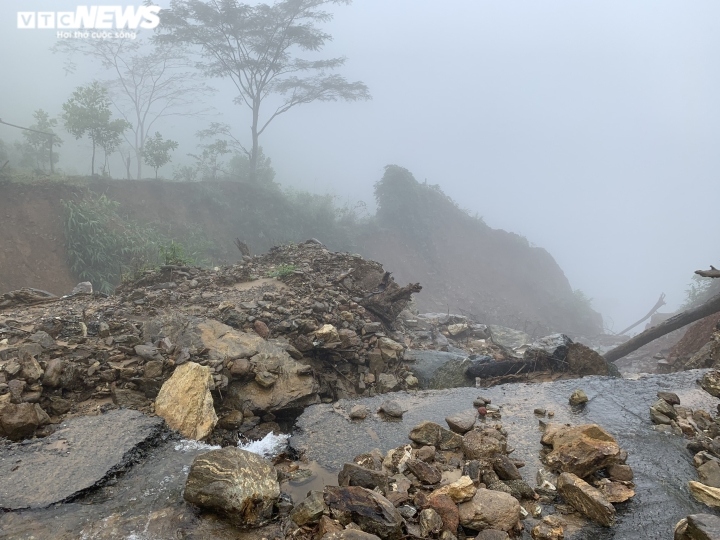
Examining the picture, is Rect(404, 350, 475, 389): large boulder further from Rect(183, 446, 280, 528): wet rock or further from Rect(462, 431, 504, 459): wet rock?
Rect(183, 446, 280, 528): wet rock

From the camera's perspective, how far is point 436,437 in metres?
3.14

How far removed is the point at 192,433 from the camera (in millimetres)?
3355

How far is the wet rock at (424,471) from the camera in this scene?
2566 millimetres

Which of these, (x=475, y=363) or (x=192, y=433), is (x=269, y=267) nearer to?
(x=475, y=363)

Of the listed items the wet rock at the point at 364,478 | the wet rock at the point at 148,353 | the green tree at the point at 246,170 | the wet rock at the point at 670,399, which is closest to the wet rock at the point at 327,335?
the wet rock at the point at 148,353

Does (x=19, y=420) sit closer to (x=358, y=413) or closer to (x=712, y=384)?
(x=358, y=413)

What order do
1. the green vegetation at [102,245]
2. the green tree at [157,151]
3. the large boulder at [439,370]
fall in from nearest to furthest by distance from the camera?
the large boulder at [439,370] < the green vegetation at [102,245] < the green tree at [157,151]

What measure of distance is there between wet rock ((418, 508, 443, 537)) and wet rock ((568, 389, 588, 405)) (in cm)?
266

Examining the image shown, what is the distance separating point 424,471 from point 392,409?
45.9 inches

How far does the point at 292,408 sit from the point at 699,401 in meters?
4.35

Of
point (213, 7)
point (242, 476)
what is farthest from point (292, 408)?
point (213, 7)

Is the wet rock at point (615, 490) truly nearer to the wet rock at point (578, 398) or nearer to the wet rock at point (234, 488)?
the wet rock at point (578, 398)

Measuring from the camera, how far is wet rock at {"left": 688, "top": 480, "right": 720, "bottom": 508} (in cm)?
242

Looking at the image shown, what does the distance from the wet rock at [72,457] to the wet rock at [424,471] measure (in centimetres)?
196
